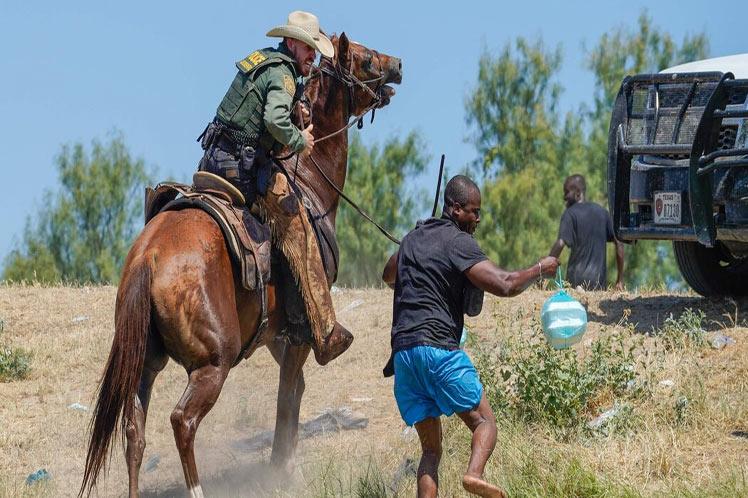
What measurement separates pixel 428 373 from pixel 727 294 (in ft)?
18.1

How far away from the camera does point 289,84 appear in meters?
8.47

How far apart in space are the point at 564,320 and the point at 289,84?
233cm

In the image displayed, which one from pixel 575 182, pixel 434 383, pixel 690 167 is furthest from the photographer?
pixel 575 182

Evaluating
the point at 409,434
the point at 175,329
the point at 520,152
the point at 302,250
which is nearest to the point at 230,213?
the point at 302,250

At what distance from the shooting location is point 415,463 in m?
8.52

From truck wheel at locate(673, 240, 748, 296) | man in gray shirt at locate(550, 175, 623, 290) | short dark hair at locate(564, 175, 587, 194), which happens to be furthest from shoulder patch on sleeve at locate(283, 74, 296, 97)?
short dark hair at locate(564, 175, 587, 194)

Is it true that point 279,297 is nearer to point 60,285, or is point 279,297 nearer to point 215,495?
point 215,495

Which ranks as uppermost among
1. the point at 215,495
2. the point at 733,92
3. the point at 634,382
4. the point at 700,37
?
the point at 700,37

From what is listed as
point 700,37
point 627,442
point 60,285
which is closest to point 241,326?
point 627,442

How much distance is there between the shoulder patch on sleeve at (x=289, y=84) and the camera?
8.43m

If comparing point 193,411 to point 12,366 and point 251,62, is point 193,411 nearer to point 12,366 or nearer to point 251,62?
point 251,62

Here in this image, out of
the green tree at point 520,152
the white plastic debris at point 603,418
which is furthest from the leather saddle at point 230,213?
the green tree at point 520,152

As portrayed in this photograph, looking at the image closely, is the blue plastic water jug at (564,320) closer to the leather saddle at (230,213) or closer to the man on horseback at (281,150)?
the man on horseback at (281,150)

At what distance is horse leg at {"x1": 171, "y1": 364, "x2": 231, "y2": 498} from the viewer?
7605 mm
